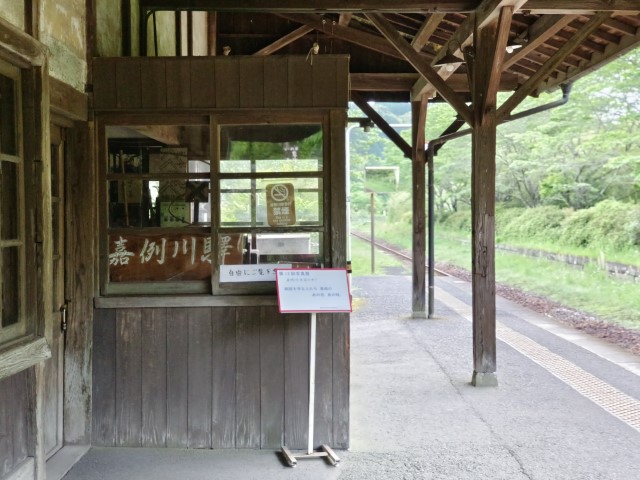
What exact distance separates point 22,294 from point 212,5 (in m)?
3.00

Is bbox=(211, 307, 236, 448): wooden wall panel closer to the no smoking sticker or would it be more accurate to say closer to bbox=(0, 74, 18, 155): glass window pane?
the no smoking sticker

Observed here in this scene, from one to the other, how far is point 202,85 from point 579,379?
15.1 feet

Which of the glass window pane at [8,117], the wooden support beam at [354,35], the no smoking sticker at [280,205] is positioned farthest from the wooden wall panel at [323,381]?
the wooden support beam at [354,35]

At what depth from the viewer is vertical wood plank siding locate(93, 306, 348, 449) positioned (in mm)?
3969

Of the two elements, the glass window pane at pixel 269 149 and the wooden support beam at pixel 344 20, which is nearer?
the glass window pane at pixel 269 149

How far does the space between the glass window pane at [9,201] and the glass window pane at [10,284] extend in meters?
0.08

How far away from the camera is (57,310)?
150 inches

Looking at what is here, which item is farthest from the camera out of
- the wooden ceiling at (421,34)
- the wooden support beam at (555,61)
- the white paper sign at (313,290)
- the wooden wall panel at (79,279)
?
the wooden support beam at (555,61)

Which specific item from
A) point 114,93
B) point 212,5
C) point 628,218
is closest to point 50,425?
point 114,93

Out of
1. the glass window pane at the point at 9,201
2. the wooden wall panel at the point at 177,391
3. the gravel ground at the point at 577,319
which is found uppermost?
the glass window pane at the point at 9,201

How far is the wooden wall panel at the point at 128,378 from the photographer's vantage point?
13.0 ft

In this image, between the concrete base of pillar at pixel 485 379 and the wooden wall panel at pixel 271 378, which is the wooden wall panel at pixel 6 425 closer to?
the wooden wall panel at pixel 271 378

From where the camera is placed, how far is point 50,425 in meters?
3.78

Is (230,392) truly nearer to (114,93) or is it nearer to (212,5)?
(114,93)
